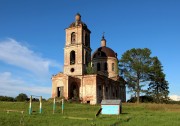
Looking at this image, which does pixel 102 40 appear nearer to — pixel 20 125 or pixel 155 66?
pixel 155 66

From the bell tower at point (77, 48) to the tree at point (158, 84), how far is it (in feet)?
42.6

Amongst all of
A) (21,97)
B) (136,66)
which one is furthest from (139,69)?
(21,97)

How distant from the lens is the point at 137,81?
53.3 m

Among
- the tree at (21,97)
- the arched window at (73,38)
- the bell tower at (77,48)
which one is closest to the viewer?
the bell tower at (77,48)

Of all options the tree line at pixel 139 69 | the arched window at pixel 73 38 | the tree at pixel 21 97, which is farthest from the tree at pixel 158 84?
the tree at pixel 21 97

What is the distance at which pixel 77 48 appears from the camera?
179 feet

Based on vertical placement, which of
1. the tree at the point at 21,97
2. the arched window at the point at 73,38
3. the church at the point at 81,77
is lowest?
the tree at the point at 21,97

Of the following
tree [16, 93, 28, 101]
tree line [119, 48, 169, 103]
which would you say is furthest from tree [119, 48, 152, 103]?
tree [16, 93, 28, 101]

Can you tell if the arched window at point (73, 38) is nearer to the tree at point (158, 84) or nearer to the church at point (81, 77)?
the church at point (81, 77)

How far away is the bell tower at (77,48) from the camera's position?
5399 cm

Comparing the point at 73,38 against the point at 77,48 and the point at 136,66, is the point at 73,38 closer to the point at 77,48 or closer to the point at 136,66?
the point at 77,48

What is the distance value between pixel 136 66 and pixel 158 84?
10075 mm

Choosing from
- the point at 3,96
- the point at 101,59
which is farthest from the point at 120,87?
the point at 3,96

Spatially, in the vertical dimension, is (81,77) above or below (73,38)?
below
